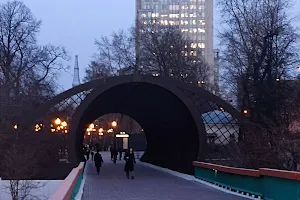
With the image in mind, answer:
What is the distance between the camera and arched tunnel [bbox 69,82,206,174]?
2770 cm

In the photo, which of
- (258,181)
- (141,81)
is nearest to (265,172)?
(258,181)

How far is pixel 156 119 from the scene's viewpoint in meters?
38.6

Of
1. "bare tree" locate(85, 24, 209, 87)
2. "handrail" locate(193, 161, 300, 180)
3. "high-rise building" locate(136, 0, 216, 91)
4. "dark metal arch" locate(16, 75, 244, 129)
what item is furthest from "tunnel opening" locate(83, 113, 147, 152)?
"high-rise building" locate(136, 0, 216, 91)

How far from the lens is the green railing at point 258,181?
12963 mm

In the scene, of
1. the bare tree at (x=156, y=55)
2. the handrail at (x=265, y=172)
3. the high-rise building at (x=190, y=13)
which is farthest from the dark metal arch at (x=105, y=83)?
the high-rise building at (x=190, y=13)

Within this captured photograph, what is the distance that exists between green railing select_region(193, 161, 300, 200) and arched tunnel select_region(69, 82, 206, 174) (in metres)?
4.49

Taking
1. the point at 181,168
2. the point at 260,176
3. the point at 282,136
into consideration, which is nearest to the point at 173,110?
the point at 181,168

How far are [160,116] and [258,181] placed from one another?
20.2 m

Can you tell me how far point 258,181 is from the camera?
A: 53.5ft

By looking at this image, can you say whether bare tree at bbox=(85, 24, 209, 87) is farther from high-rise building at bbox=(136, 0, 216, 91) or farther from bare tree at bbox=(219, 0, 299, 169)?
high-rise building at bbox=(136, 0, 216, 91)

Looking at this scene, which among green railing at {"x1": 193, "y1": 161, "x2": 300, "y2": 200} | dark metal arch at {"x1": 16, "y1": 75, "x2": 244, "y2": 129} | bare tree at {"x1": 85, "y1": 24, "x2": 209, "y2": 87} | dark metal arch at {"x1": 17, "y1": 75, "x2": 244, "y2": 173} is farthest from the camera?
bare tree at {"x1": 85, "y1": 24, "x2": 209, "y2": 87}

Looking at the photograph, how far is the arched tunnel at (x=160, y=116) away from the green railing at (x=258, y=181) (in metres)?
4.49

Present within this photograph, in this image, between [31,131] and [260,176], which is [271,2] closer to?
[31,131]

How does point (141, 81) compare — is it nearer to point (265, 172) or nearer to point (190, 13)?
point (265, 172)
